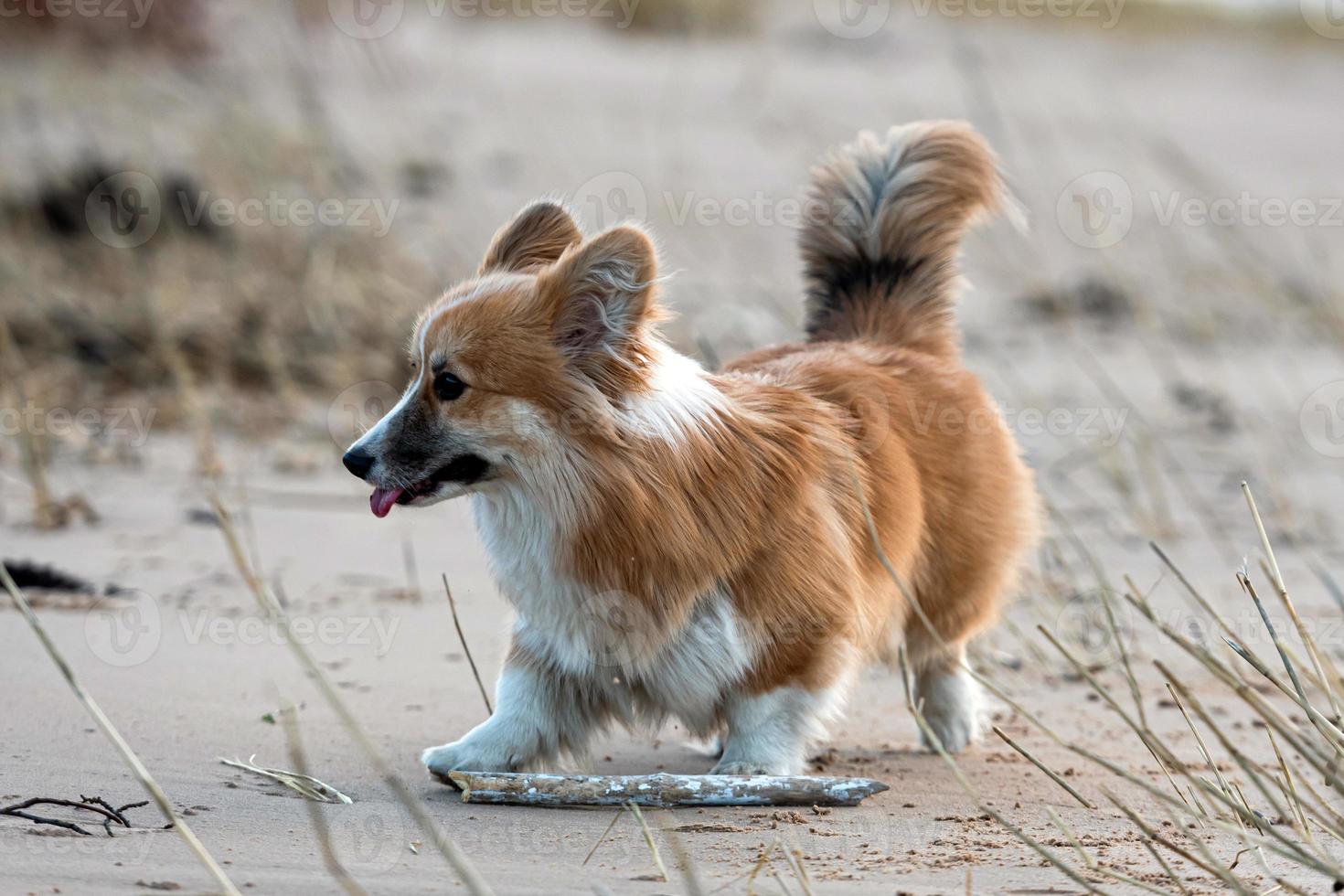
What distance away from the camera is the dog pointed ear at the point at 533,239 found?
4.65 meters

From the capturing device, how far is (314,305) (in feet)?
29.4

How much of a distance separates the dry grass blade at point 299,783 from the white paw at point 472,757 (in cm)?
30

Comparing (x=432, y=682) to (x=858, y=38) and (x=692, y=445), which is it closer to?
(x=692, y=445)

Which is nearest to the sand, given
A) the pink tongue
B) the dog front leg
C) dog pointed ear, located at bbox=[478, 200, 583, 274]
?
the dog front leg

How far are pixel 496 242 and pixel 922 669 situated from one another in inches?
76.2

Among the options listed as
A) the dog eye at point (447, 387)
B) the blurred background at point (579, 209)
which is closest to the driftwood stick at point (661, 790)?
the dog eye at point (447, 387)

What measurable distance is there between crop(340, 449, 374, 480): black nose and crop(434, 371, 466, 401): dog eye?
25 centimetres

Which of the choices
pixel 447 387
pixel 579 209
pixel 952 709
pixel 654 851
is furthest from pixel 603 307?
pixel 579 209

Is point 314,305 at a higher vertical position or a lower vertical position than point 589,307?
lower

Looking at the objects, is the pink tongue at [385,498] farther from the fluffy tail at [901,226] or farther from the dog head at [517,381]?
the fluffy tail at [901,226]

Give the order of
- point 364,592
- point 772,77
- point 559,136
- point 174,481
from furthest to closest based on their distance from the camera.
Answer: point 772,77 < point 559,136 < point 174,481 < point 364,592

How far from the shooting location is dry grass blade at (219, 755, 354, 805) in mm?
3608

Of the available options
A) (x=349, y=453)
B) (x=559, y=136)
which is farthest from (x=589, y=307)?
(x=559, y=136)

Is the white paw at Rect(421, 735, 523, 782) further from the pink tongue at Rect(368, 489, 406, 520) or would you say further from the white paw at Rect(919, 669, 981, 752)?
the white paw at Rect(919, 669, 981, 752)
